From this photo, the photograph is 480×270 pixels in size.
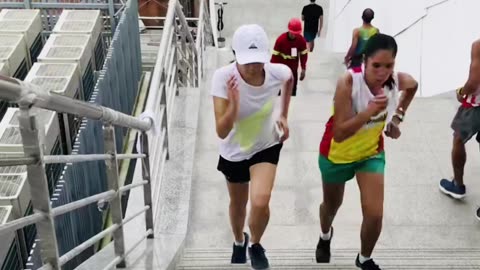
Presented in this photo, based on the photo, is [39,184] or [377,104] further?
[377,104]

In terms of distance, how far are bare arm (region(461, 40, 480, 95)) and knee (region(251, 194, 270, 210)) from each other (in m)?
1.65

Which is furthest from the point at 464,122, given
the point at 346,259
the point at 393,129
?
the point at 346,259

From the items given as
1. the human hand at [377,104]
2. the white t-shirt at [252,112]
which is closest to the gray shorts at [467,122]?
the human hand at [377,104]

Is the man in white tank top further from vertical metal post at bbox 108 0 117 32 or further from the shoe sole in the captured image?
vertical metal post at bbox 108 0 117 32

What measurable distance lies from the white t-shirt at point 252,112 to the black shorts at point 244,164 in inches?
1.0

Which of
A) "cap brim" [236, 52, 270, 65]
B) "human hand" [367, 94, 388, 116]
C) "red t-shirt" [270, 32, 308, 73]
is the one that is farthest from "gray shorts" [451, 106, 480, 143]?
"red t-shirt" [270, 32, 308, 73]

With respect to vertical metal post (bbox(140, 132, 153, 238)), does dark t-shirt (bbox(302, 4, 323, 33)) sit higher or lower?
higher

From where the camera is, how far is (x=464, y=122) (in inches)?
171

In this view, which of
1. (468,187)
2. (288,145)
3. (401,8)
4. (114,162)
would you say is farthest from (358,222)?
(401,8)

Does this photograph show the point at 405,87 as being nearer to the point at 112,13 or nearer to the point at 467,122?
the point at 467,122

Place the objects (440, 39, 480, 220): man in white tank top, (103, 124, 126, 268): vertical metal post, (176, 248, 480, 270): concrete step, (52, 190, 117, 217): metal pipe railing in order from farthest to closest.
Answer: (440, 39, 480, 220): man in white tank top
(176, 248, 480, 270): concrete step
(103, 124, 126, 268): vertical metal post
(52, 190, 117, 217): metal pipe railing

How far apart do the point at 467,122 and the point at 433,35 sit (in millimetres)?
2734

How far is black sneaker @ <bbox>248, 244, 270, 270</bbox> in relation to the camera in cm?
343

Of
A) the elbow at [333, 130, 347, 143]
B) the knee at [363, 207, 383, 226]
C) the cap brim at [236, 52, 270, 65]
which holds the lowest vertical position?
the knee at [363, 207, 383, 226]
